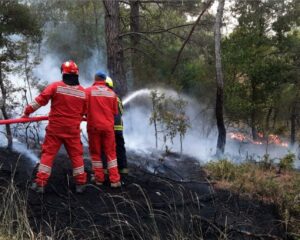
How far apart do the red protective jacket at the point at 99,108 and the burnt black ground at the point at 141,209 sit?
993 millimetres

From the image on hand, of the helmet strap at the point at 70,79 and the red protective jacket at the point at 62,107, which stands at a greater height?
the helmet strap at the point at 70,79

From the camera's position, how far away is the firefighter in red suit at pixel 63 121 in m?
6.55

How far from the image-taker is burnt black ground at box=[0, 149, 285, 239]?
5621mm

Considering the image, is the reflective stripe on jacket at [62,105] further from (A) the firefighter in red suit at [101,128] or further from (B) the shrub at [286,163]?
→ (B) the shrub at [286,163]

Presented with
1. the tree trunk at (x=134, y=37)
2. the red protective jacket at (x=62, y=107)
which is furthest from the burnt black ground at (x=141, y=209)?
A: the tree trunk at (x=134, y=37)

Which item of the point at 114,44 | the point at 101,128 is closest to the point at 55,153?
the point at 101,128

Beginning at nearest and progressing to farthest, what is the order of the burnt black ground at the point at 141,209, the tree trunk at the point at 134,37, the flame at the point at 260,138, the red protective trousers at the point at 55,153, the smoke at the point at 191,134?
the burnt black ground at the point at 141,209 → the red protective trousers at the point at 55,153 → the smoke at the point at 191,134 → the tree trunk at the point at 134,37 → the flame at the point at 260,138

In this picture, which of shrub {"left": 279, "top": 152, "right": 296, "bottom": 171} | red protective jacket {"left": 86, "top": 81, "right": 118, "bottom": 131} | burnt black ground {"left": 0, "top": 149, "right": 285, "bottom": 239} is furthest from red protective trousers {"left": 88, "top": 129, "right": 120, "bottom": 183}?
shrub {"left": 279, "top": 152, "right": 296, "bottom": 171}

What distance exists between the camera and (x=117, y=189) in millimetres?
7219

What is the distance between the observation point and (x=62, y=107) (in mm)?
6730

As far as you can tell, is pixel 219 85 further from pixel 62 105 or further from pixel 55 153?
pixel 55 153

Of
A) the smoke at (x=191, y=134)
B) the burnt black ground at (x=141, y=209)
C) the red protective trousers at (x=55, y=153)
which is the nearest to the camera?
the burnt black ground at (x=141, y=209)

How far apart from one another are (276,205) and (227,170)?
1983mm

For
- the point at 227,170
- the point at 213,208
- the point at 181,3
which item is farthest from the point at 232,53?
the point at 213,208
